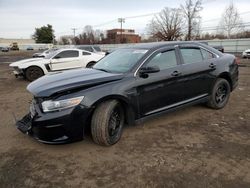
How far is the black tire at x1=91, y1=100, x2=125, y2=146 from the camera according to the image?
3.68 metres

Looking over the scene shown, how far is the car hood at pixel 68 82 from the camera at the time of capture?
11.8ft

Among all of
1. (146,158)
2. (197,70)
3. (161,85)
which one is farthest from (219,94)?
(146,158)

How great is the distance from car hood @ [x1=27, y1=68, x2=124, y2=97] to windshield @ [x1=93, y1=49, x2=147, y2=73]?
0.92 ft

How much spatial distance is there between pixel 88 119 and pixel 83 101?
35 cm

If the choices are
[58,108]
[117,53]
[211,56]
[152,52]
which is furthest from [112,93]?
[211,56]

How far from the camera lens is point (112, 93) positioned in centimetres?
378

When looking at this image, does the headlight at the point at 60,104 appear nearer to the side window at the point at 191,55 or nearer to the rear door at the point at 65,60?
the side window at the point at 191,55

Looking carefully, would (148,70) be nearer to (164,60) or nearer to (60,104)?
(164,60)

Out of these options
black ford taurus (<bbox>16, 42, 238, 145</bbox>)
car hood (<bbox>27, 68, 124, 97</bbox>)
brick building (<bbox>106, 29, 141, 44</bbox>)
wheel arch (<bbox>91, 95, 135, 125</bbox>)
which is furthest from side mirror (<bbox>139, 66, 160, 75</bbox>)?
brick building (<bbox>106, 29, 141, 44</bbox>)

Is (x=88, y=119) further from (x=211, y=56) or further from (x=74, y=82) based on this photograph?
(x=211, y=56)

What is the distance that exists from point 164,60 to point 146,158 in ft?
6.30

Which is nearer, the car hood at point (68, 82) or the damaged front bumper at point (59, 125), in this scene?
the damaged front bumper at point (59, 125)

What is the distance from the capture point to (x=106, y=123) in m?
3.70

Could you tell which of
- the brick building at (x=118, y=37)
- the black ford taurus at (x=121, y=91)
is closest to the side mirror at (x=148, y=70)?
the black ford taurus at (x=121, y=91)
